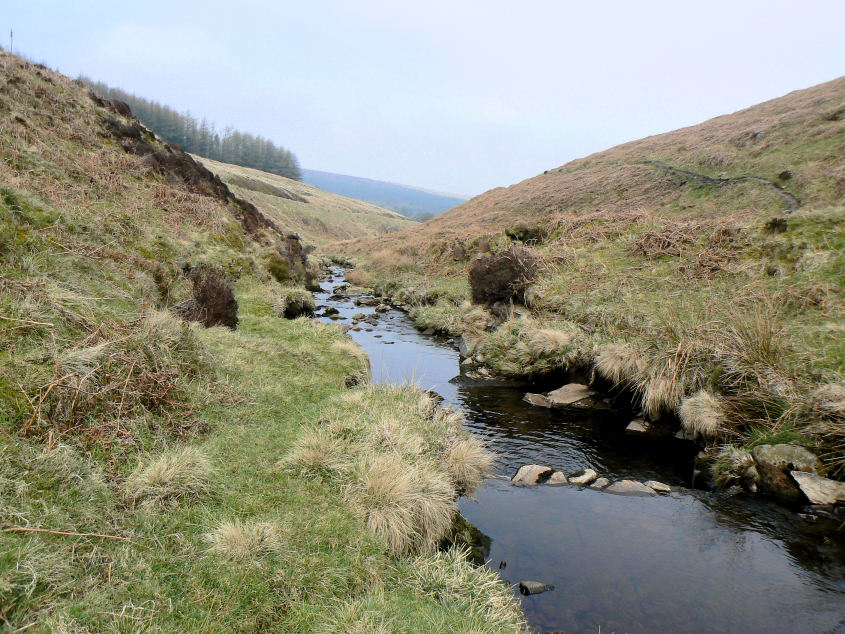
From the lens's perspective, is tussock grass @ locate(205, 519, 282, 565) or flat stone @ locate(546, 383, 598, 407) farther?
flat stone @ locate(546, 383, 598, 407)

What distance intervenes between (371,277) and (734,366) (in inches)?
1078

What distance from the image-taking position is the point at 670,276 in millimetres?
15898

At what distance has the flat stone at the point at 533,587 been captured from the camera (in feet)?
18.4

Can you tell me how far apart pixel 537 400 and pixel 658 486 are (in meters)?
4.10

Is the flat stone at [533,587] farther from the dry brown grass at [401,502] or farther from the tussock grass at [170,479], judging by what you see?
the tussock grass at [170,479]

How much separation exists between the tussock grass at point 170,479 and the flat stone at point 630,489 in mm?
6318

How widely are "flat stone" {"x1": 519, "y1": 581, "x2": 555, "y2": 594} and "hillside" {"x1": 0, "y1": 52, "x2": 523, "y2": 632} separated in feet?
1.39

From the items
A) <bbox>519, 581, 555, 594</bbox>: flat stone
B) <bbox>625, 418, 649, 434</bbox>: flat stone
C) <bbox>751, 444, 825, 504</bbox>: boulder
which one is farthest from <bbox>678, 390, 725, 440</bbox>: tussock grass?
<bbox>519, 581, 555, 594</bbox>: flat stone

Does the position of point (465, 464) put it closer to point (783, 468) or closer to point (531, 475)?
point (531, 475)

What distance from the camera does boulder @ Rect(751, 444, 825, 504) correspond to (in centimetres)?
730

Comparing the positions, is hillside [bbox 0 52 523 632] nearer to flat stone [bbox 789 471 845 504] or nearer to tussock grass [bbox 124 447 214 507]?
tussock grass [bbox 124 447 214 507]

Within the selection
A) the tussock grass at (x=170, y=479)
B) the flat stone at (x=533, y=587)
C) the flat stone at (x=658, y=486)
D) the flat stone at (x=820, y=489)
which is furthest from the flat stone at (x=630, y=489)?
the tussock grass at (x=170, y=479)

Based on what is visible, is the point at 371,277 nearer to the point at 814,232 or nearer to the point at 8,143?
the point at 8,143

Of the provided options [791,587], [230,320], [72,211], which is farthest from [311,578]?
[72,211]
